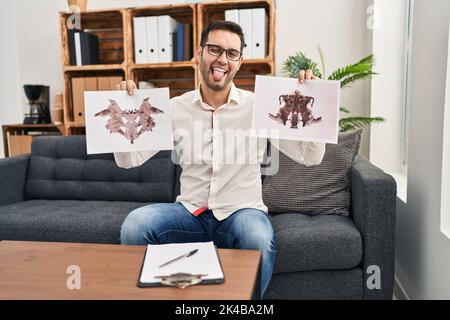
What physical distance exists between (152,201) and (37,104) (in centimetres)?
158

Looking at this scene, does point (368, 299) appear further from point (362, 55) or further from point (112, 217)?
point (362, 55)

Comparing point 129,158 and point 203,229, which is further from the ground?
point 129,158

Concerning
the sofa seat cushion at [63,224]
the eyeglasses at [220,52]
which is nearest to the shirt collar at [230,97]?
the eyeglasses at [220,52]

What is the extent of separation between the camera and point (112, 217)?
1814mm

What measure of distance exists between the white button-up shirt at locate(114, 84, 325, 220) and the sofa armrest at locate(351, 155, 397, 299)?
0.33 m

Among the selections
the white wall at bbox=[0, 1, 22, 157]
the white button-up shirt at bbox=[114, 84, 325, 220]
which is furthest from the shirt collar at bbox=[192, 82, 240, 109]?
the white wall at bbox=[0, 1, 22, 157]

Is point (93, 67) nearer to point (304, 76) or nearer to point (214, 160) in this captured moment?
point (214, 160)

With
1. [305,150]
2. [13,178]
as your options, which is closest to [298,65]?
[305,150]

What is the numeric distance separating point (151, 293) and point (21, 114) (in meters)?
3.05

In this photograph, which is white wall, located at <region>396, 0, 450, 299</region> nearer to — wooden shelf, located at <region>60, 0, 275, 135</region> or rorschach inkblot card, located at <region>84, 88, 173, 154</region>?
rorschach inkblot card, located at <region>84, 88, 173, 154</region>

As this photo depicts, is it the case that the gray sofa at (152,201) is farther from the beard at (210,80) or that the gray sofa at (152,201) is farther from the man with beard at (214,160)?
the beard at (210,80)

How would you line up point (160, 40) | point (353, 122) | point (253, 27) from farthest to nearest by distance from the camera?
point (160, 40) < point (253, 27) < point (353, 122)

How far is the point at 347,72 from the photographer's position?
2266 mm

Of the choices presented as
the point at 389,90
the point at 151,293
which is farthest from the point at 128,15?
the point at 151,293
